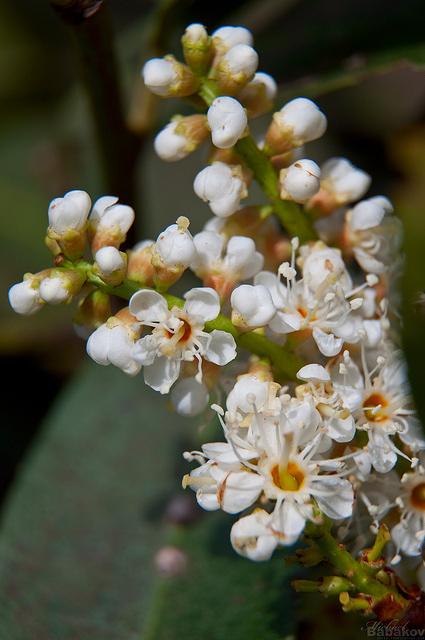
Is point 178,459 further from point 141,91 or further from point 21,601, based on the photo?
point 141,91

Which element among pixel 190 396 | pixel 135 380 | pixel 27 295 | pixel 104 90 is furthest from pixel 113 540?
pixel 104 90

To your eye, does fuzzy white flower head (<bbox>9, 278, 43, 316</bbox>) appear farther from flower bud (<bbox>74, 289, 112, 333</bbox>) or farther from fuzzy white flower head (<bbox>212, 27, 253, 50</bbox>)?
fuzzy white flower head (<bbox>212, 27, 253, 50</bbox>)

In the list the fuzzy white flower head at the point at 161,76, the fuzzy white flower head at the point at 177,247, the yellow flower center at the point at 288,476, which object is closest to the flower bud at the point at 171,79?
the fuzzy white flower head at the point at 161,76

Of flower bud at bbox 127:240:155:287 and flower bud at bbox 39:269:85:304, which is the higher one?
flower bud at bbox 39:269:85:304

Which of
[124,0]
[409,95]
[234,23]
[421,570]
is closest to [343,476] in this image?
[421,570]

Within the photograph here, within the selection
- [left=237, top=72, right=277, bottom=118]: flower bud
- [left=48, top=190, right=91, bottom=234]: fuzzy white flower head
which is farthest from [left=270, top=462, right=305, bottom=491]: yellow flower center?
[left=237, top=72, right=277, bottom=118]: flower bud
